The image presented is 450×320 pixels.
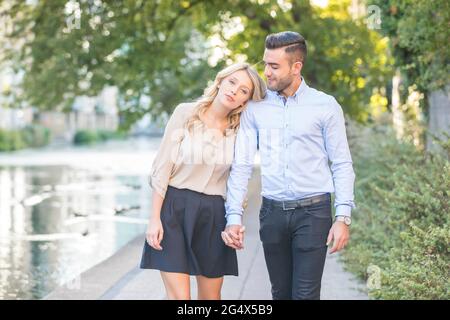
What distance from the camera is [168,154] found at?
14.9ft

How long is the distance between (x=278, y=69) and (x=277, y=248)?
36.1 inches

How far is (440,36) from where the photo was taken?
8047mm

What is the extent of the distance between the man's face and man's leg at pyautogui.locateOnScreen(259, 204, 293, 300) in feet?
2.08

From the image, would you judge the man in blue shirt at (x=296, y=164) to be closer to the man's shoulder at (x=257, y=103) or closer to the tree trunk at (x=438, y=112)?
the man's shoulder at (x=257, y=103)

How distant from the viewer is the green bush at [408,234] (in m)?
5.07

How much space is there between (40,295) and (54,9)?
9.30 metres

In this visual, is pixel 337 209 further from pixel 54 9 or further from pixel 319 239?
pixel 54 9

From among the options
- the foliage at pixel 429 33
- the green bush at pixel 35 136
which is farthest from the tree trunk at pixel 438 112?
the green bush at pixel 35 136

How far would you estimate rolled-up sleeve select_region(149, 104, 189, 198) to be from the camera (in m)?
4.49

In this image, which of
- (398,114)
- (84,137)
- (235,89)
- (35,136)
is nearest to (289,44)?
(235,89)

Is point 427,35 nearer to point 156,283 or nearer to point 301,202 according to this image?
point 156,283

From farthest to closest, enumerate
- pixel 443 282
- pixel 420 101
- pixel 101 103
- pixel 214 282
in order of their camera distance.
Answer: pixel 101 103 → pixel 420 101 → pixel 443 282 → pixel 214 282

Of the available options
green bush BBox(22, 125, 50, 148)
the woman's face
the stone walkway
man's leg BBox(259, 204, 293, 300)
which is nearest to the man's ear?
the woman's face
